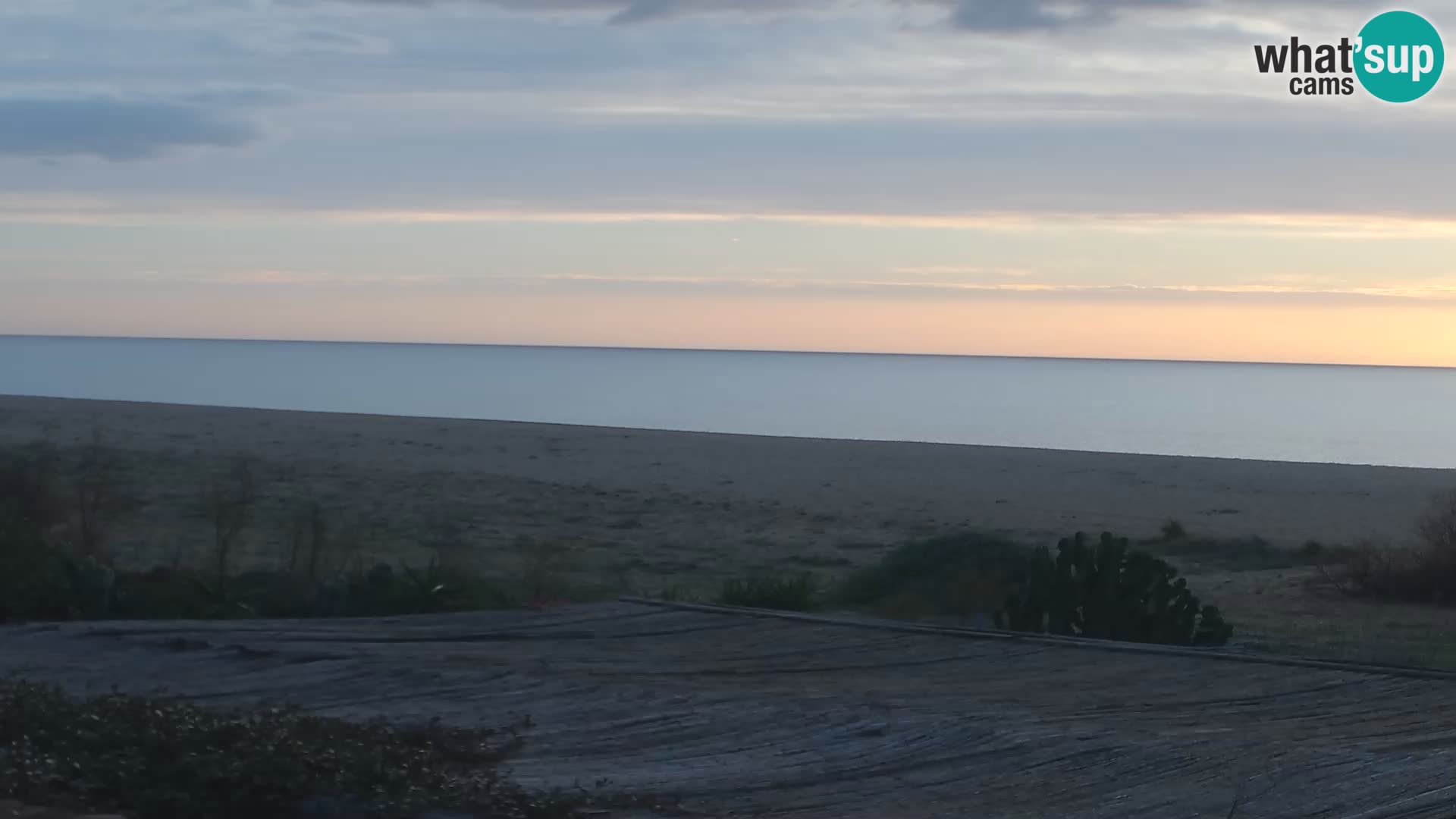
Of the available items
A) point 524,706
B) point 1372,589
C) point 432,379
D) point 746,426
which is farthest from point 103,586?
point 432,379

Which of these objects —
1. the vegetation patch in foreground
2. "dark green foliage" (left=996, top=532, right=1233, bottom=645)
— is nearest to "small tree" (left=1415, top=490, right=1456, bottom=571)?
the vegetation patch in foreground

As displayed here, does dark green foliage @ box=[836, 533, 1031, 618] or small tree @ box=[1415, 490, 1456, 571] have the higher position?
small tree @ box=[1415, 490, 1456, 571]

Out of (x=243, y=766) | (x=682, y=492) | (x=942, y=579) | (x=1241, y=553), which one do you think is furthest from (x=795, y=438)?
(x=243, y=766)

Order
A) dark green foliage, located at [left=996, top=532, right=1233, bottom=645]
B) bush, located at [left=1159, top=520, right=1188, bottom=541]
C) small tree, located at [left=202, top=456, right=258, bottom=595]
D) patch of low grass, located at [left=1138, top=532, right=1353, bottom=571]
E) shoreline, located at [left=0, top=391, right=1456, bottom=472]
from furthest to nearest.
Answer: shoreline, located at [left=0, top=391, right=1456, bottom=472]
bush, located at [left=1159, top=520, right=1188, bottom=541]
patch of low grass, located at [left=1138, top=532, right=1353, bottom=571]
small tree, located at [left=202, top=456, right=258, bottom=595]
dark green foliage, located at [left=996, top=532, right=1233, bottom=645]

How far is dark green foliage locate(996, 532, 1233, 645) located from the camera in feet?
32.1

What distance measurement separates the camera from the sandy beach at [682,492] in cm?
1916

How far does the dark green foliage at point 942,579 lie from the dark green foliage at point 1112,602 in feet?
3.61

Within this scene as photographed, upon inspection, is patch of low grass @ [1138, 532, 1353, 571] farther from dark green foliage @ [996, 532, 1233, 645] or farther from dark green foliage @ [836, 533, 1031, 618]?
dark green foliage @ [996, 532, 1233, 645]

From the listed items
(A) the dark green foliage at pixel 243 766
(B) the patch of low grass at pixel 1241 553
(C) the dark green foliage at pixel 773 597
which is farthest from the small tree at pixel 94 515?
(B) the patch of low grass at pixel 1241 553

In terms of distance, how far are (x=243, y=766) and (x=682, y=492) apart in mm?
22733

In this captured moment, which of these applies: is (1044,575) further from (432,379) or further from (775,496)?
(432,379)

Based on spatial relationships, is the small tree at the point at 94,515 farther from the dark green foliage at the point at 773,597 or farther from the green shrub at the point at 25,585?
the dark green foliage at the point at 773,597

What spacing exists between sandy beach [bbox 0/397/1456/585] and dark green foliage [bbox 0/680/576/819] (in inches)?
399

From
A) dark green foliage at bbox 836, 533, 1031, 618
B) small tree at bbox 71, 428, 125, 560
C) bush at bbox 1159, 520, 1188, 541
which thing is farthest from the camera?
bush at bbox 1159, 520, 1188, 541
